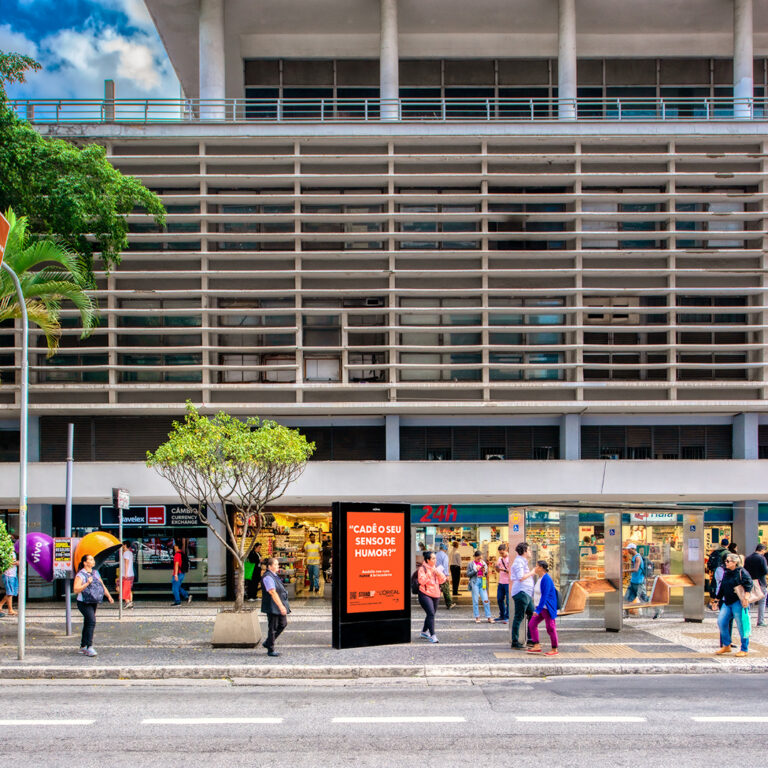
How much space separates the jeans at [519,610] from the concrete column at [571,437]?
10.3 metres

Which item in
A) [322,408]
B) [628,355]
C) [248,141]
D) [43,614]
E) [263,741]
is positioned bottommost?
[43,614]

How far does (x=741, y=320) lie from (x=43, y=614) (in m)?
21.3

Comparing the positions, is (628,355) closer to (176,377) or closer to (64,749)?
(176,377)

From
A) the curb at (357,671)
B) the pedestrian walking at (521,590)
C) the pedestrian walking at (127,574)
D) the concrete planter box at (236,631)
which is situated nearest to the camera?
the curb at (357,671)

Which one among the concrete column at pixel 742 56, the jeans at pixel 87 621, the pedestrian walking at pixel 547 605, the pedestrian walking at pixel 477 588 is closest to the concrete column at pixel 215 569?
the pedestrian walking at pixel 477 588

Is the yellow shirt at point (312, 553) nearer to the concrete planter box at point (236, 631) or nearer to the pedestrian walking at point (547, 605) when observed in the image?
the concrete planter box at point (236, 631)

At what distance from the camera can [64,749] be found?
9.01 metres

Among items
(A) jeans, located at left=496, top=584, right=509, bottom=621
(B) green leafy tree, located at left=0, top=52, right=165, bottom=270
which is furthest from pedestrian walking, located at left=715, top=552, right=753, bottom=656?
(B) green leafy tree, located at left=0, top=52, right=165, bottom=270

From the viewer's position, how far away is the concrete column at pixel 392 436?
24.9m

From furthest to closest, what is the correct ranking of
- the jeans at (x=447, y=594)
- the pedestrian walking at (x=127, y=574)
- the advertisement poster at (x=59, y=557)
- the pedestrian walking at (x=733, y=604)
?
the pedestrian walking at (x=127, y=574) → the jeans at (x=447, y=594) → the advertisement poster at (x=59, y=557) → the pedestrian walking at (x=733, y=604)

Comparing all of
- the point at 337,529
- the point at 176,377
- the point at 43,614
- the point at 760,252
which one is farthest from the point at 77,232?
the point at 760,252

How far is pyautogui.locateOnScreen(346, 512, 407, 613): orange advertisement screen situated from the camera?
14.9 metres

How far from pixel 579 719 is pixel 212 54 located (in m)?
23.7

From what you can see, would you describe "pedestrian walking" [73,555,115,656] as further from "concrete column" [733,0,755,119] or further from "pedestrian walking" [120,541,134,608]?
"concrete column" [733,0,755,119]
